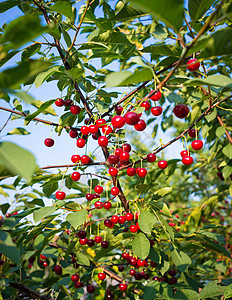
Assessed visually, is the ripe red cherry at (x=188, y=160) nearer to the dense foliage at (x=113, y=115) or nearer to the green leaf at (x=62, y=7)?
the dense foliage at (x=113, y=115)

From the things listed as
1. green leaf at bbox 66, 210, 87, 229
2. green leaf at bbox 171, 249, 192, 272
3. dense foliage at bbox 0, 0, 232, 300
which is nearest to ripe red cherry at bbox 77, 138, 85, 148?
dense foliage at bbox 0, 0, 232, 300

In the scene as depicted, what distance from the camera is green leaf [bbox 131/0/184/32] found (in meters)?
0.50

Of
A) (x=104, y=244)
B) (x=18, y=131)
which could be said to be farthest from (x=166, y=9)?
(x=18, y=131)

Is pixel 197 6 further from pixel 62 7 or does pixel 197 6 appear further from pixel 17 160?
pixel 17 160

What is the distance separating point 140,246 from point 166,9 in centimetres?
102

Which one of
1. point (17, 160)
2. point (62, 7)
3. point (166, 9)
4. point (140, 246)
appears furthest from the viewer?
point (140, 246)

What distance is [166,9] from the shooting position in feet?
1.78

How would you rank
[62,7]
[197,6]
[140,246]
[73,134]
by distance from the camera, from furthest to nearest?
[73,134], [140,246], [62,7], [197,6]

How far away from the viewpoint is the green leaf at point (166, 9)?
50cm

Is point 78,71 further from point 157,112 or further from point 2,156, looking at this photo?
point 2,156

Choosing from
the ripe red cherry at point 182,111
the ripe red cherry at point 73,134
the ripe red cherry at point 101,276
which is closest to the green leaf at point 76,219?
the ripe red cherry at point 73,134

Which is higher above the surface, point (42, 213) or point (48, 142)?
point (48, 142)

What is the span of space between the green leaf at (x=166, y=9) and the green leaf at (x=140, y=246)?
96 centimetres

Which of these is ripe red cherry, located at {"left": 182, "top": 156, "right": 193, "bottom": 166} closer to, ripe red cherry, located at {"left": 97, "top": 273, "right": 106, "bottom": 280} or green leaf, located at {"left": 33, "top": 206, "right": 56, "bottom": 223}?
green leaf, located at {"left": 33, "top": 206, "right": 56, "bottom": 223}
